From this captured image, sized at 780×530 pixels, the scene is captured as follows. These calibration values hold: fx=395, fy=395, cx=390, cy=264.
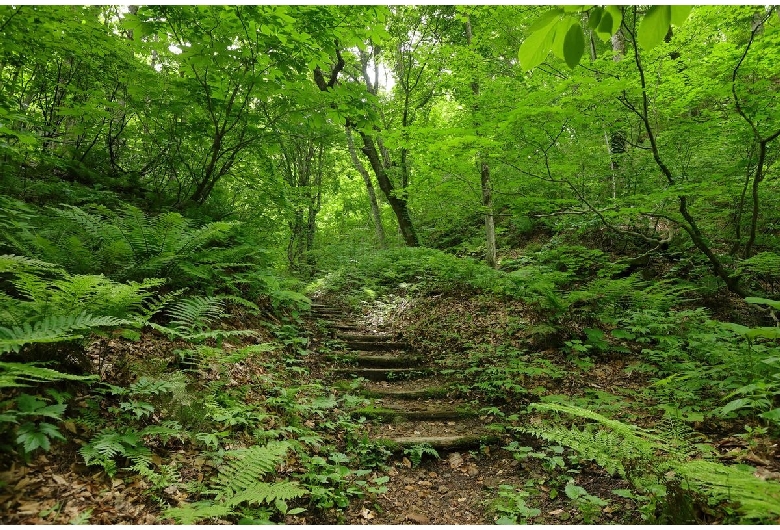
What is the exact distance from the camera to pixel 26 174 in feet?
20.3

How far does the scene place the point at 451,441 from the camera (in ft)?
15.1

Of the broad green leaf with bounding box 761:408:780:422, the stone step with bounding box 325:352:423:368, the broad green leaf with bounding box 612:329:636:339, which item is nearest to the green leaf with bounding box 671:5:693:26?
the broad green leaf with bounding box 761:408:780:422

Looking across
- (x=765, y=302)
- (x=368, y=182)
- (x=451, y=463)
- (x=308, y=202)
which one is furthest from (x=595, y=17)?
(x=368, y=182)

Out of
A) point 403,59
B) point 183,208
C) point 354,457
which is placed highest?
point 403,59

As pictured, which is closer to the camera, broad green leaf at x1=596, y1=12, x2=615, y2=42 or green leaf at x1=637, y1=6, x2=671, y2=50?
green leaf at x1=637, y1=6, x2=671, y2=50

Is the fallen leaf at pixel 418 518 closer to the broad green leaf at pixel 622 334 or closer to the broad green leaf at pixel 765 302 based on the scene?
the broad green leaf at pixel 765 302

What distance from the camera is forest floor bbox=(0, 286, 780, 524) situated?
92.0 inches

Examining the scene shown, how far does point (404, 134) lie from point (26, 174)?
6.59 m

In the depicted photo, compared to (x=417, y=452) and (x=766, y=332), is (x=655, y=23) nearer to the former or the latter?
(x=766, y=332)

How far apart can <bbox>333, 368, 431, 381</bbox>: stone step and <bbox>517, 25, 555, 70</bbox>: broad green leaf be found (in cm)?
556

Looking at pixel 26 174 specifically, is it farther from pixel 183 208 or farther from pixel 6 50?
pixel 183 208

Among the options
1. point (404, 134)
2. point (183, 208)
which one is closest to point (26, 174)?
point (183, 208)

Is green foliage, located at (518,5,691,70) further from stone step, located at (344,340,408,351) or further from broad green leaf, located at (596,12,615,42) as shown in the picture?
stone step, located at (344,340,408,351)

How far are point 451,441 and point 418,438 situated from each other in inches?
15.1
